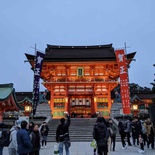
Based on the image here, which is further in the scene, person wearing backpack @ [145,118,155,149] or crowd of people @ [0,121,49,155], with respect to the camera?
person wearing backpack @ [145,118,155,149]

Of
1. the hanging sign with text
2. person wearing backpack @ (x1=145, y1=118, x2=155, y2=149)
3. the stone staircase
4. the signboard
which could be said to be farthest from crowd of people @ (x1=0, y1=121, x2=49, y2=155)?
the signboard

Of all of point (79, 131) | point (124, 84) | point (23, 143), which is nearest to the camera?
point (23, 143)

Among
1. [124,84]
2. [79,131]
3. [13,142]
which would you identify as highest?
[124,84]

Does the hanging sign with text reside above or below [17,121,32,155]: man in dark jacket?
above

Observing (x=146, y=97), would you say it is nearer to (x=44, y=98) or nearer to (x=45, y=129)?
(x=44, y=98)

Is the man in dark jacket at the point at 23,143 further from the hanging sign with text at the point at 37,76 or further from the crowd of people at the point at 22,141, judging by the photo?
the hanging sign with text at the point at 37,76

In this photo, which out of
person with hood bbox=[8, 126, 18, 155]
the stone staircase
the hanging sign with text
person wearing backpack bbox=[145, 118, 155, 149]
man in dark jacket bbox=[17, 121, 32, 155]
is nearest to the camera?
man in dark jacket bbox=[17, 121, 32, 155]

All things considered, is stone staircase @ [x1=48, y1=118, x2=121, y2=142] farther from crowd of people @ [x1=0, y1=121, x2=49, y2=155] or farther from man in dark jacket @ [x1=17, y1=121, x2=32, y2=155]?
man in dark jacket @ [x1=17, y1=121, x2=32, y2=155]

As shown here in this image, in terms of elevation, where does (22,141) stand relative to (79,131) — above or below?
above

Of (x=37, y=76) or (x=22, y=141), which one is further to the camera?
(x=37, y=76)

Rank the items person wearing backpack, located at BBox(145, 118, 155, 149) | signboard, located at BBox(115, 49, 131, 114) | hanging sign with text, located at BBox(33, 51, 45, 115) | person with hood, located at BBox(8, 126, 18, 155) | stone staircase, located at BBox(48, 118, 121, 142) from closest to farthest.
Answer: person with hood, located at BBox(8, 126, 18, 155) < person wearing backpack, located at BBox(145, 118, 155, 149) < stone staircase, located at BBox(48, 118, 121, 142) < signboard, located at BBox(115, 49, 131, 114) < hanging sign with text, located at BBox(33, 51, 45, 115)

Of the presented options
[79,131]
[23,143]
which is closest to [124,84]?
[79,131]

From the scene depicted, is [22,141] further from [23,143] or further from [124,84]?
[124,84]

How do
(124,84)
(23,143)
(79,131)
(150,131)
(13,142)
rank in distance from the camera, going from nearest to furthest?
(23,143) → (13,142) → (150,131) → (79,131) → (124,84)
